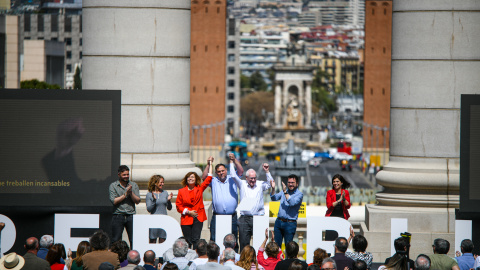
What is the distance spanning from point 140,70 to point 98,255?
15.3 ft

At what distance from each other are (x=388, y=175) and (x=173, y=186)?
3.40 metres

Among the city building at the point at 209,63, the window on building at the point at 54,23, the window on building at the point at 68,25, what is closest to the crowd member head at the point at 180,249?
the window on building at the point at 68,25

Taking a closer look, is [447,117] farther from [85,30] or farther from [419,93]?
[85,30]

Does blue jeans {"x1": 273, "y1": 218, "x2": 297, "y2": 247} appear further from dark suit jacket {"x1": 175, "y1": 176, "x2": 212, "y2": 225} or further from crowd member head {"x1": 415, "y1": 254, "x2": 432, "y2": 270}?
crowd member head {"x1": 415, "y1": 254, "x2": 432, "y2": 270}

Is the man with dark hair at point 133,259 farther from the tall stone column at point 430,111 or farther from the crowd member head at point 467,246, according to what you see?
the tall stone column at point 430,111

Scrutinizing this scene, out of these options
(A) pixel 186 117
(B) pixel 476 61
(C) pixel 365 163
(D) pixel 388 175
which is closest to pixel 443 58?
(B) pixel 476 61

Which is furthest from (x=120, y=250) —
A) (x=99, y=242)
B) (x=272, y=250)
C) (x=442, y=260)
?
(x=442, y=260)

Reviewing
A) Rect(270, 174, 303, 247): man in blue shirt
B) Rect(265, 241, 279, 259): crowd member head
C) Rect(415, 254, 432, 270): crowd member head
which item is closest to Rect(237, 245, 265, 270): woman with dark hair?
Rect(265, 241, 279, 259): crowd member head

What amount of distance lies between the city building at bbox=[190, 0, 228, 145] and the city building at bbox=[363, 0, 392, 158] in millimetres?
16615

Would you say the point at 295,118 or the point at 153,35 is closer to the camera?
the point at 153,35

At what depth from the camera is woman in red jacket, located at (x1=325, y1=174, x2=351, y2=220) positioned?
12.0 m

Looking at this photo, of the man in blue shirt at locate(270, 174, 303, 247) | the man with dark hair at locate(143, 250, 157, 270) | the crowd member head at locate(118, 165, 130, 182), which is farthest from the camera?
the man in blue shirt at locate(270, 174, 303, 247)

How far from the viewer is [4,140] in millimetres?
12266

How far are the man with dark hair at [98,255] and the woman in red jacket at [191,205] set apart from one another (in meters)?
2.74
